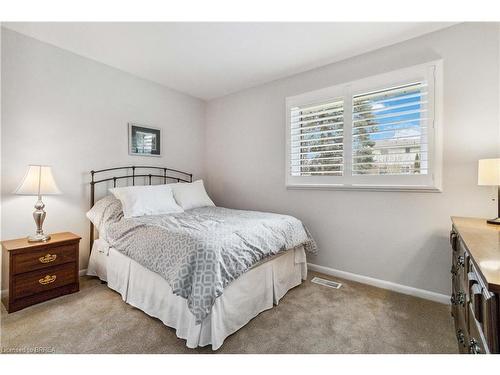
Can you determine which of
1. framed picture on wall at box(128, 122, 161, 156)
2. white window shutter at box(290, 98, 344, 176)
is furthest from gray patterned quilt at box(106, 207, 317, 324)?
framed picture on wall at box(128, 122, 161, 156)

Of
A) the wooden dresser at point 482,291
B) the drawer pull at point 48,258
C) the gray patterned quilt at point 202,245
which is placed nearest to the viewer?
the wooden dresser at point 482,291

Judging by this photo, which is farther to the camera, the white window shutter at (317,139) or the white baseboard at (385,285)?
the white window shutter at (317,139)

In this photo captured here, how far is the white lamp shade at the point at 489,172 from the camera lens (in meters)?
1.69

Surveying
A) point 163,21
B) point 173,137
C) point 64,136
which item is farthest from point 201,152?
point 163,21

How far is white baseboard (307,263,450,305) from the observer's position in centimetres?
221

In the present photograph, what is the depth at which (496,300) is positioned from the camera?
0.76m

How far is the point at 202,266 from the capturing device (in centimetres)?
156

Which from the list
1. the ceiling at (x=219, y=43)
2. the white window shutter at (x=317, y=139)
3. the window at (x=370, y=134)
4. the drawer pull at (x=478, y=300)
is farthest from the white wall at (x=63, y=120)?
the drawer pull at (x=478, y=300)

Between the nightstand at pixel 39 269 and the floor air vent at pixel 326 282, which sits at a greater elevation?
the nightstand at pixel 39 269

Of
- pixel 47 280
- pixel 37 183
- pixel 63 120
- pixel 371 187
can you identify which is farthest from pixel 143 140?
pixel 371 187

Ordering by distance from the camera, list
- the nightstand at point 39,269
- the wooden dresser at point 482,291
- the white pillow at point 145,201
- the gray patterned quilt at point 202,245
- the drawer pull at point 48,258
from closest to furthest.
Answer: the wooden dresser at point 482,291
the gray patterned quilt at point 202,245
the nightstand at point 39,269
the drawer pull at point 48,258
the white pillow at point 145,201

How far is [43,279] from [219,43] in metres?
2.71

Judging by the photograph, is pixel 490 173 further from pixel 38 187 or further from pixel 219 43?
pixel 38 187

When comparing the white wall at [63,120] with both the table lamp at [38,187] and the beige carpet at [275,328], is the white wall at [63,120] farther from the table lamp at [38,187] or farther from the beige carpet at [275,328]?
the beige carpet at [275,328]
